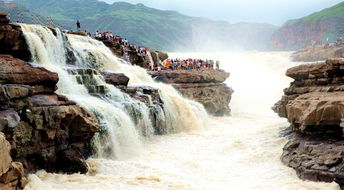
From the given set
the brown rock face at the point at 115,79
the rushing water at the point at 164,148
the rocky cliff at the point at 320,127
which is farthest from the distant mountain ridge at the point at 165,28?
the rocky cliff at the point at 320,127

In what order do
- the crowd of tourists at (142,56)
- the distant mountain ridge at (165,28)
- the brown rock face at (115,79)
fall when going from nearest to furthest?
the brown rock face at (115,79)
the crowd of tourists at (142,56)
the distant mountain ridge at (165,28)

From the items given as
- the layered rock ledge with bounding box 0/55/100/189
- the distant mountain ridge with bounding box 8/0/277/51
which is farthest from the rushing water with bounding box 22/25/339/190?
the distant mountain ridge with bounding box 8/0/277/51

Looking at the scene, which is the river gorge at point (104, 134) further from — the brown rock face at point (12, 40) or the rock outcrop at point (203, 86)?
the rock outcrop at point (203, 86)

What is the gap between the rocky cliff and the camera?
12.7 metres

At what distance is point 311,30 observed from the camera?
104 meters

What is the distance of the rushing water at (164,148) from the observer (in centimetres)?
1294

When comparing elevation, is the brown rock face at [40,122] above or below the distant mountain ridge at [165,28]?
below

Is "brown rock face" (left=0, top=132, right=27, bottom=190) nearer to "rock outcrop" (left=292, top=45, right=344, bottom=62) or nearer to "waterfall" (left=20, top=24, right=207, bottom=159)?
"waterfall" (left=20, top=24, right=207, bottom=159)

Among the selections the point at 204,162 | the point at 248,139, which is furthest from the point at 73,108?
the point at 248,139

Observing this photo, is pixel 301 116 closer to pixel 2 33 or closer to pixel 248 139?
pixel 248 139

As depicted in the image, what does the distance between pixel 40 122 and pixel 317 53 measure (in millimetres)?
57182

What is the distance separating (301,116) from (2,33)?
12379 mm

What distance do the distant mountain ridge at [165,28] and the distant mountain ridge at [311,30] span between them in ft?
35.3

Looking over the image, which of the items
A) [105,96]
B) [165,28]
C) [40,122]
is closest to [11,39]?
[105,96]
